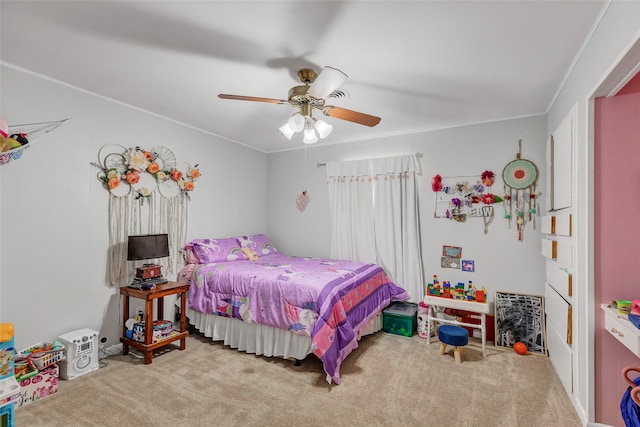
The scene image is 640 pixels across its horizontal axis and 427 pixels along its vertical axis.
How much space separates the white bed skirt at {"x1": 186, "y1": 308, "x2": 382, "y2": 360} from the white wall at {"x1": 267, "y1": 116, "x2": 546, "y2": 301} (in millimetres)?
1338

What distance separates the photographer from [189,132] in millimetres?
3803

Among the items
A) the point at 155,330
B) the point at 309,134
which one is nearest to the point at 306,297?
the point at 309,134

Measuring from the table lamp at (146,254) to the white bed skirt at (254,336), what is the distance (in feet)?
2.30

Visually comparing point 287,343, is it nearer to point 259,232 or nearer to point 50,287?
point 50,287

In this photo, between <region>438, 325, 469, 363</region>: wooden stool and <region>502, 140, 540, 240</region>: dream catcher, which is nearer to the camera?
<region>438, 325, 469, 363</region>: wooden stool

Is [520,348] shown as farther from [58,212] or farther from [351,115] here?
[58,212]

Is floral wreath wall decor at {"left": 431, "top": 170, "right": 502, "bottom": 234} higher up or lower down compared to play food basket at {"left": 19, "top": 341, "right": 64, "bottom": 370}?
higher up

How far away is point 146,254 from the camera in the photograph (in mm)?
2922

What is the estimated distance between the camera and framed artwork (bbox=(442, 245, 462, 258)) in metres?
3.65

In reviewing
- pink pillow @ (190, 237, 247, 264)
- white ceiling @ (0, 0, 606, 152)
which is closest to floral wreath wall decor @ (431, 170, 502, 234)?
white ceiling @ (0, 0, 606, 152)

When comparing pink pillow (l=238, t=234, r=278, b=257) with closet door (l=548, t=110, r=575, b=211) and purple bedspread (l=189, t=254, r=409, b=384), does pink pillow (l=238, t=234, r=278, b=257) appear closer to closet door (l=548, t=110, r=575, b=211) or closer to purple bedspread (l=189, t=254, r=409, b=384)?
purple bedspread (l=189, t=254, r=409, b=384)

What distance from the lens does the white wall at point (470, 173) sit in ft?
10.9

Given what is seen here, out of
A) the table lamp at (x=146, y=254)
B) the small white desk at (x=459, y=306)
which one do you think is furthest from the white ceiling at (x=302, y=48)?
the small white desk at (x=459, y=306)

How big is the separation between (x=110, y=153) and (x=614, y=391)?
14.4ft
